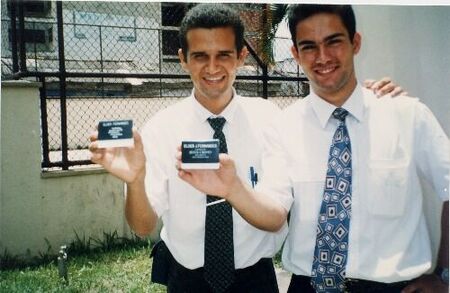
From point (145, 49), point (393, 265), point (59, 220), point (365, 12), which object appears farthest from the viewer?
point (145, 49)

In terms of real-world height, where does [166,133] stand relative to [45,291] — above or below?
above

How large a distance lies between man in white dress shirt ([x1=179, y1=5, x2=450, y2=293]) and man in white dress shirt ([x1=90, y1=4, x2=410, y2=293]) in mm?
121

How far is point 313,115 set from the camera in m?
1.32

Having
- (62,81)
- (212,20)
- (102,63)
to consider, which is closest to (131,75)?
(62,81)

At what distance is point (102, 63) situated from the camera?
385 cm

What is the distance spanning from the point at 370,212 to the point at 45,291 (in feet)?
6.09

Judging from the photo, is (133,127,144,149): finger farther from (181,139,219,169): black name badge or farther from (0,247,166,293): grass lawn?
(0,247,166,293): grass lawn

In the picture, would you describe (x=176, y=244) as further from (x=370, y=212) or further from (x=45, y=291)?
(x=45, y=291)

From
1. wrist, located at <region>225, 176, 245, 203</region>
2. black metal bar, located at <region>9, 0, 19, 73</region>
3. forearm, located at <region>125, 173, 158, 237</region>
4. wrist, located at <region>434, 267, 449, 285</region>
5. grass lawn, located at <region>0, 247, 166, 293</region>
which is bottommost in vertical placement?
grass lawn, located at <region>0, 247, 166, 293</region>

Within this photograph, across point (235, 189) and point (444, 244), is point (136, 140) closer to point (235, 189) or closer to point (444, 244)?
point (235, 189)

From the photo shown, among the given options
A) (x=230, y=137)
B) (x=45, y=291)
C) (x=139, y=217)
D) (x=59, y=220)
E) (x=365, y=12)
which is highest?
(x=365, y=12)

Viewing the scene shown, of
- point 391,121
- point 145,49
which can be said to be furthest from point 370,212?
point 145,49

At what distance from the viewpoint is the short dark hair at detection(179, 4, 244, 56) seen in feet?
4.71

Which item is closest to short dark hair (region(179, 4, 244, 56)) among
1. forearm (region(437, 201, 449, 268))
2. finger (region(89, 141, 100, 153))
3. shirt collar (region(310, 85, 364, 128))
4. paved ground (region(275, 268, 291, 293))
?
shirt collar (region(310, 85, 364, 128))
